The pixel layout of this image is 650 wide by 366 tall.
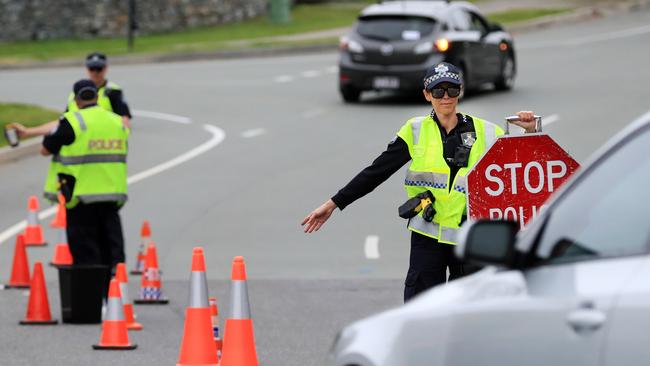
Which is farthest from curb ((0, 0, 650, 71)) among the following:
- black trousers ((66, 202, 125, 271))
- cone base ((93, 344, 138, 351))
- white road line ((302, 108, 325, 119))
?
cone base ((93, 344, 138, 351))

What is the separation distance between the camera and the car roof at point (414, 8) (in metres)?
28.9

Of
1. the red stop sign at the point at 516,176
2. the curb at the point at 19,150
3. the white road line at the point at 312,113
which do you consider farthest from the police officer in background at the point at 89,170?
the white road line at the point at 312,113

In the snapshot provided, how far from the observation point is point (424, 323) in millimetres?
5496

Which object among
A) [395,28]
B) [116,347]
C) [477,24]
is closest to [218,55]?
[477,24]

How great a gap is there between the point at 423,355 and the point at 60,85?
27679mm

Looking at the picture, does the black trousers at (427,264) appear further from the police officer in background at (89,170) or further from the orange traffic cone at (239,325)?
the police officer in background at (89,170)

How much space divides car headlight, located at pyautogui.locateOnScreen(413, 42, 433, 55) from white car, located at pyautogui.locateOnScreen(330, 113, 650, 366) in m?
22.8

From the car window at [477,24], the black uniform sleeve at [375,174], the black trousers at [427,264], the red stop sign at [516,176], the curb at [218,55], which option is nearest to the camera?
the red stop sign at [516,176]

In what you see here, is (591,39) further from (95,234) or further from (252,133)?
(95,234)

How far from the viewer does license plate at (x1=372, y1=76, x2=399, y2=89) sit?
28094 millimetres

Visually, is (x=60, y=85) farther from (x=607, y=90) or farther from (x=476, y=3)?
(x=476, y=3)

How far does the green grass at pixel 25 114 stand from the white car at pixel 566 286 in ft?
63.3

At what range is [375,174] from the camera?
27.9 ft

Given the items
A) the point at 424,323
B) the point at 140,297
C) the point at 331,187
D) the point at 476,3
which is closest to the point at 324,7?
the point at 476,3
